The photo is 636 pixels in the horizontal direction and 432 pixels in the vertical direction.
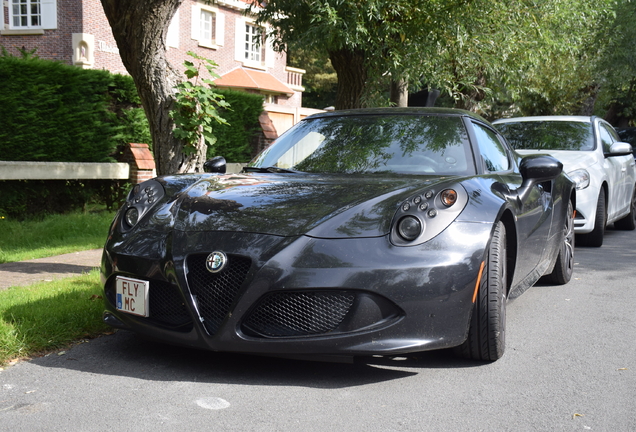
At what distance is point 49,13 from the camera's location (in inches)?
904

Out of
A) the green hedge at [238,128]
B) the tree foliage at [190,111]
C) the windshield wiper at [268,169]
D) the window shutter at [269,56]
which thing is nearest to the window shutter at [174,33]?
the window shutter at [269,56]

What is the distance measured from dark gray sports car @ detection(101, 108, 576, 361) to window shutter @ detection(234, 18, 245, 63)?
85.5 ft

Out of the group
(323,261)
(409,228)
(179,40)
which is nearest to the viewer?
(323,261)

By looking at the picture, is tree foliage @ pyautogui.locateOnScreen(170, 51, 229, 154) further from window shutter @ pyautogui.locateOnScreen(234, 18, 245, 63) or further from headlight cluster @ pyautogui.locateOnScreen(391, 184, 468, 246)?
window shutter @ pyautogui.locateOnScreen(234, 18, 245, 63)

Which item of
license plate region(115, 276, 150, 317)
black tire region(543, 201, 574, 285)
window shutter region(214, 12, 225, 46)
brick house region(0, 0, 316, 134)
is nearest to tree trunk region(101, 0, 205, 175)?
license plate region(115, 276, 150, 317)

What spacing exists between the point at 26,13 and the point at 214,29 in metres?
7.24

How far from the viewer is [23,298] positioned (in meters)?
5.08

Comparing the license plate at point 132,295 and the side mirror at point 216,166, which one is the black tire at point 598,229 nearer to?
the side mirror at point 216,166

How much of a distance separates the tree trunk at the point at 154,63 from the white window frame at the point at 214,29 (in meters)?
20.7

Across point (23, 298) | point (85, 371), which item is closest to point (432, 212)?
point (85, 371)

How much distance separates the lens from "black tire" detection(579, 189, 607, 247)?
336 inches

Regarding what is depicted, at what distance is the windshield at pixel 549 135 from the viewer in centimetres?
895

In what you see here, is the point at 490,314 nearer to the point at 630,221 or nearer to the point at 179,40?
the point at 630,221

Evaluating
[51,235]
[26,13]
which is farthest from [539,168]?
[26,13]
